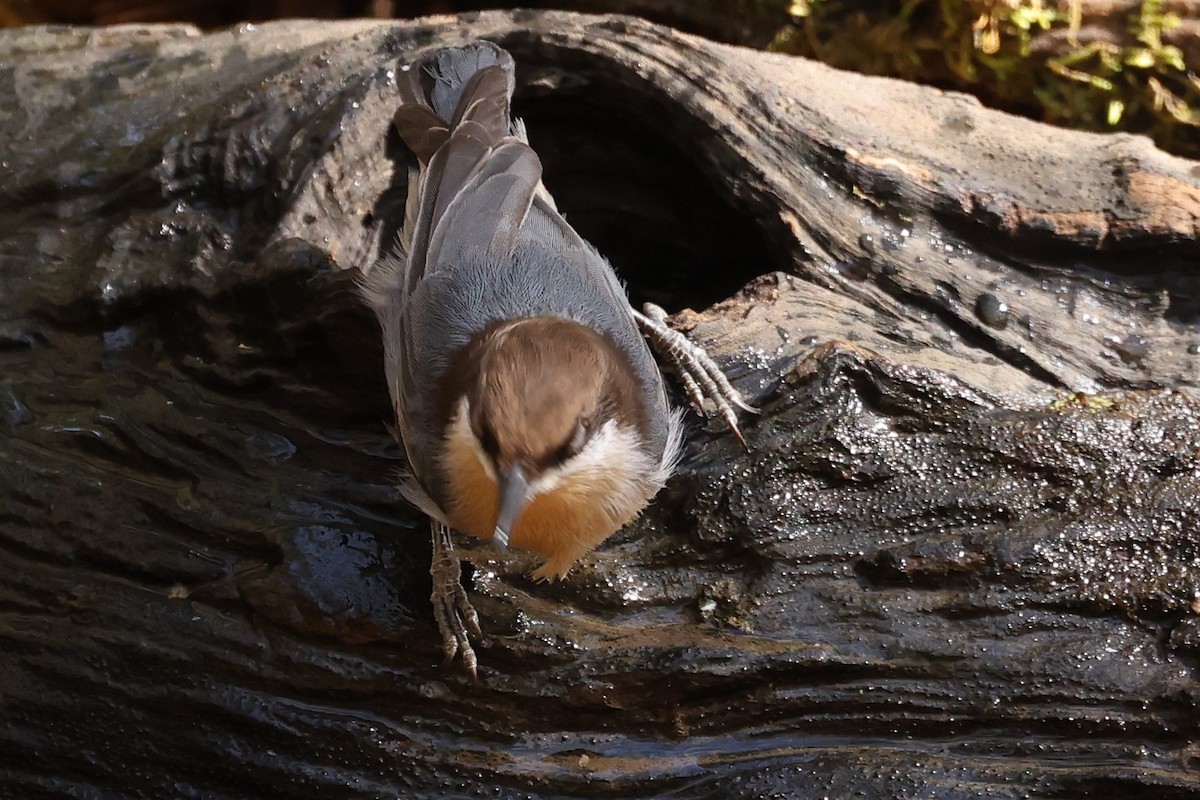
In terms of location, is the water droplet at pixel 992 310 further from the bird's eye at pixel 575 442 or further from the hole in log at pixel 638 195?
the bird's eye at pixel 575 442

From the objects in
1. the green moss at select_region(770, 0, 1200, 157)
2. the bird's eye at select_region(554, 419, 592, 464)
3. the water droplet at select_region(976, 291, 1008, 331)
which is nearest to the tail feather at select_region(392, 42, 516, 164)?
the bird's eye at select_region(554, 419, 592, 464)

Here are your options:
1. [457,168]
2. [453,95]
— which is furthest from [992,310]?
[453,95]

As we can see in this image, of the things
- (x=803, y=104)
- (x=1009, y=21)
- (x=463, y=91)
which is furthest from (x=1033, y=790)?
(x=1009, y=21)

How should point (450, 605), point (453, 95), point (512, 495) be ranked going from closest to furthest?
1. point (512, 495)
2. point (450, 605)
3. point (453, 95)

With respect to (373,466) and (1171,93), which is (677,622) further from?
(1171,93)

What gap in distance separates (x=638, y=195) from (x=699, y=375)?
1.03 m

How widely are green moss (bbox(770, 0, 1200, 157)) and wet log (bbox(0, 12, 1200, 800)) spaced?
102 centimetres

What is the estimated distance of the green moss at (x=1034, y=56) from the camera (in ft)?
14.0

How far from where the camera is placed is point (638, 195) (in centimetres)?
363

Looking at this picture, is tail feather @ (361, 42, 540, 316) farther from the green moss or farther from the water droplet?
the green moss

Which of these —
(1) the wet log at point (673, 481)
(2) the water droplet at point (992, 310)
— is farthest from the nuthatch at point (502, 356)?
(2) the water droplet at point (992, 310)

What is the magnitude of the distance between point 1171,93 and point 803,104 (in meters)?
2.09

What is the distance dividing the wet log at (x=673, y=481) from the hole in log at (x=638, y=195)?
2 centimetres

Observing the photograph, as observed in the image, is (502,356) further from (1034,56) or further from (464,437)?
(1034,56)
